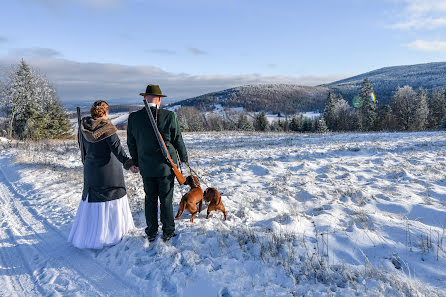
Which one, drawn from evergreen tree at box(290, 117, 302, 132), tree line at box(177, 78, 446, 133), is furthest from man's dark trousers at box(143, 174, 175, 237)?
evergreen tree at box(290, 117, 302, 132)

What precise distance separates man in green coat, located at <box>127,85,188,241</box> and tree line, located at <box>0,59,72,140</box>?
30.0 m

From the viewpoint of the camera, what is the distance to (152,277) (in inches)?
133

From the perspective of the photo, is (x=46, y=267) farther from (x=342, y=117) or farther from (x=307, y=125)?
(x=307, y=125)

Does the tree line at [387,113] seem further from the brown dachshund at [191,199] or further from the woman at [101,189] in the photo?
the woman at [101,189]

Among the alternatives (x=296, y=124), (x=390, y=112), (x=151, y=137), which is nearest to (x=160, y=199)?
(x=151, y=137)

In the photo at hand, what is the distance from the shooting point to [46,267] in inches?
146

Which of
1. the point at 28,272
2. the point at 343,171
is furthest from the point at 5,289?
the point at 343,171

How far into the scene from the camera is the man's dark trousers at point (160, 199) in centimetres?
400

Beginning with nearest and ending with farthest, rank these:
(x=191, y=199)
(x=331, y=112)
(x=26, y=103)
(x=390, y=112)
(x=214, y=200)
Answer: (x=191, y=199) → (x=214, y=200) → (x=26, y=103) → (x=390, y=112) → (x=331, y=112)

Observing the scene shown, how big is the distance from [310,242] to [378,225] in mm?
1447

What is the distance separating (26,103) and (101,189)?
108ft

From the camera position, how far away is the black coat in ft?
Result: 13.3

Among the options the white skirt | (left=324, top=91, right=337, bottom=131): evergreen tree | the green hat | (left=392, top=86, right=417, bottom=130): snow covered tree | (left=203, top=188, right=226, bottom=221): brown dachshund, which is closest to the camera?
the green hat

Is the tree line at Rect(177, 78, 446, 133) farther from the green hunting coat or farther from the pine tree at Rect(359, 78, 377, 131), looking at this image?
the green hunting coat
